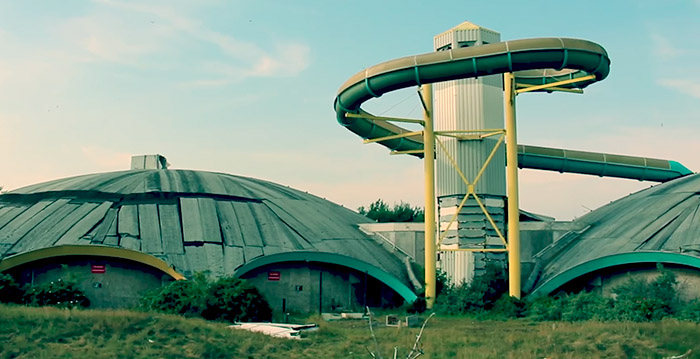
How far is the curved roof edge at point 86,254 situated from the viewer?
41.5m

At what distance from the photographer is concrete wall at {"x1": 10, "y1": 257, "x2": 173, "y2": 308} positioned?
4238 cm

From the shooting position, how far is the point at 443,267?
4784cm

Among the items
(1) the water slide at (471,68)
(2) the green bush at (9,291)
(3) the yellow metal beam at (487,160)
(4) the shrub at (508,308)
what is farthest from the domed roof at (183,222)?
(3) the yellow metal beam at (487,160)

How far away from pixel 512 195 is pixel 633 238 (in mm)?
7133

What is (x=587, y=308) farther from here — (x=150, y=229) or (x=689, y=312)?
(x=150, y=229)

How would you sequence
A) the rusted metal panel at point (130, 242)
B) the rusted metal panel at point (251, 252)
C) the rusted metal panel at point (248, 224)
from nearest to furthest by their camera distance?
the rusted metal panel at point (130, 242) < the rusted metal panel at point (251, 252) < the rusted metal panel at point (248, 224)

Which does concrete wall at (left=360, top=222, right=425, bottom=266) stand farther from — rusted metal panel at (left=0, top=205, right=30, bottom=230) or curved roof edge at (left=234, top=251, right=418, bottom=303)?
rusted metal panel at (left=0, top=205, right=30, bottom=230)

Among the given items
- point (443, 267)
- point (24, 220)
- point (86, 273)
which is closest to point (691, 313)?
point (443, 267)

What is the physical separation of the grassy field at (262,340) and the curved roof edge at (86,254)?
10.0m

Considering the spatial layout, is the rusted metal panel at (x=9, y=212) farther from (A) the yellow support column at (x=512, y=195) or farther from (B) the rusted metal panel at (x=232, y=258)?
(A) the yellow support column at (x=512, y=195)

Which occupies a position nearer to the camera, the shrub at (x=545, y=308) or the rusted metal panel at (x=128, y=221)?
the shrub at (x=545, y=308)

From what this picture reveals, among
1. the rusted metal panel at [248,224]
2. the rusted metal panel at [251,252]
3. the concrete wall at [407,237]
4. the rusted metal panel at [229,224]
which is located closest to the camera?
the rusted metal panel at [251,252]

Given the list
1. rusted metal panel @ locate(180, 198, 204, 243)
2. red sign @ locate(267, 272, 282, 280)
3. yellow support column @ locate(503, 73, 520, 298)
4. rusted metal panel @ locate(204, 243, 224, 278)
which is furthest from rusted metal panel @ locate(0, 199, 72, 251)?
yellow support column @ locate(503, 73, 520, 298)

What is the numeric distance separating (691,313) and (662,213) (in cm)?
1012
